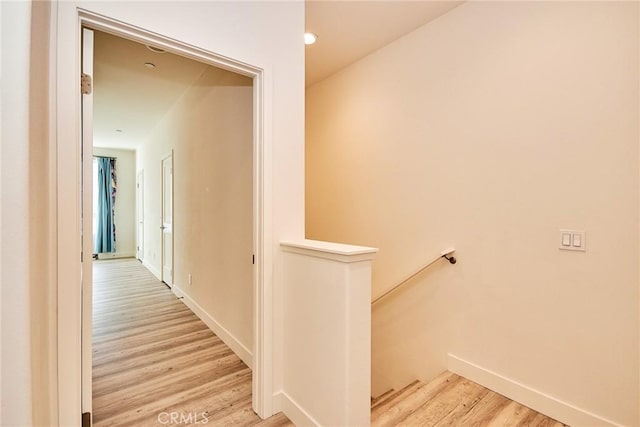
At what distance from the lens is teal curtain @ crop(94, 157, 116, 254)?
23.7 feet

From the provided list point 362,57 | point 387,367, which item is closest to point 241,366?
point 387,367

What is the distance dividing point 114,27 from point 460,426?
264 cm

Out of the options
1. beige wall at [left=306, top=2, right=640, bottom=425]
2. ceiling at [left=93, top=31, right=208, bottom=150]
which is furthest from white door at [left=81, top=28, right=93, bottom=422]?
beige wall at [left=306, top=2, right=640, bottom=425]

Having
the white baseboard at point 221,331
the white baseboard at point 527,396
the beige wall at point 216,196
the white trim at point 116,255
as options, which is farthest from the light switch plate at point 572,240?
the white trim at point 116,255

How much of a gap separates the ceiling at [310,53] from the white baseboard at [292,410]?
264cm

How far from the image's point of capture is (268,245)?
5.98 feet

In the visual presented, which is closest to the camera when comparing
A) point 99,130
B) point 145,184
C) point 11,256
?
Result: point 11,256

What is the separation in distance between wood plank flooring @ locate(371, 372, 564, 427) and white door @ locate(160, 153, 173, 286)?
375 cm

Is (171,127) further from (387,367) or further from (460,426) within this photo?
(460,426)

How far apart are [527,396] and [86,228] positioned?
258 centimetres

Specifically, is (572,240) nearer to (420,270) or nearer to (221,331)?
(420,270)

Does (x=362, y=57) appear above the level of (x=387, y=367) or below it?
above

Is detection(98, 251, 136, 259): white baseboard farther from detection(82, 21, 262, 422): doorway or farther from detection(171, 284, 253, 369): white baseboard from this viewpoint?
detection(171, 284, 253, 369): white baseboard

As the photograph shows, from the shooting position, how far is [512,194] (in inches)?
76.9
